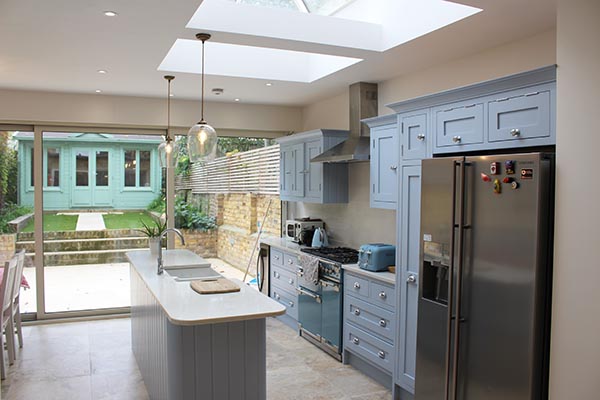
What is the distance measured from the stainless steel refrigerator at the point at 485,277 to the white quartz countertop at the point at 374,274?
651 millimetres

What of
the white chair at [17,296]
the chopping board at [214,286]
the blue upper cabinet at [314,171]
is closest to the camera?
the chopping board at [214,286]

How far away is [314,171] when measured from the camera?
5.66 meters

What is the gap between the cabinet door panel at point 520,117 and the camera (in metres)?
2.62

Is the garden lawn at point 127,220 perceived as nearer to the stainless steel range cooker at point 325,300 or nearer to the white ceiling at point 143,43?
the white ceiling at point 143,43

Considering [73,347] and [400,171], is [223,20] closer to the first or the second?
[400,171]

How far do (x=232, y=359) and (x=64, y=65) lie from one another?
3.04m

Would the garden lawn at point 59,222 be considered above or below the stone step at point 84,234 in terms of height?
above

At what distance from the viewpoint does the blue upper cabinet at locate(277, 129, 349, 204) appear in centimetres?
550

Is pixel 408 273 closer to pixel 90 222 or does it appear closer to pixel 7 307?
pixel 7 307

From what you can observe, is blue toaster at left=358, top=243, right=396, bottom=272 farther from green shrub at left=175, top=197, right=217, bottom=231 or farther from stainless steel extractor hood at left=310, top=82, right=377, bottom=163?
green shrub at left=175, top=197, right=217, bottom=231

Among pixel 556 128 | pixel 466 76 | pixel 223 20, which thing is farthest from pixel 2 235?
pixel 556 128

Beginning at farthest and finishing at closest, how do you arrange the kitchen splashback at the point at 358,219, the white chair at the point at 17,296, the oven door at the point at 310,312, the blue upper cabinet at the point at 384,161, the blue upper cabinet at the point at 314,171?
the blue upper cabinet at the point at 314,171 < the oven door at the point at 310,312 < the kitchen splashback at the point at 358,219 < the white chair at the point at 17,296 < the blue upper cabinet at the point at 384,161

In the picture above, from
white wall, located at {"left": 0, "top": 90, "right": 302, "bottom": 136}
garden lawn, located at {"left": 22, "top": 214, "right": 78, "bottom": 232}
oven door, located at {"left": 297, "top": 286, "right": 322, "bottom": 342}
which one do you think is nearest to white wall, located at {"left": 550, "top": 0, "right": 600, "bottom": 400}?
oven door, located at {"left": 297, "top": 286, "right": 322, "bottom": 342}

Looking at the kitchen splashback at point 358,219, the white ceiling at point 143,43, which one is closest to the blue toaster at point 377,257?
the kitchen splashback at point 358,219
